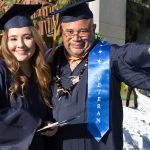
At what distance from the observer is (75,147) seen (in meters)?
3.31

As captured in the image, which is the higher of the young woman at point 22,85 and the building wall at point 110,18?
the young woman at point 22,85

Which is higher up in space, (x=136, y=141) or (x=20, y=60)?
(x=20, y=60)

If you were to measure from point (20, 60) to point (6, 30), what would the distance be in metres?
0.25

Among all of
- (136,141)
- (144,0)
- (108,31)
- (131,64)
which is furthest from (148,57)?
(144,0)

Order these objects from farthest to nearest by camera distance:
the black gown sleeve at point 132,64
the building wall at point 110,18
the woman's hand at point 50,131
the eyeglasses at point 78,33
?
the building wall at point 110,18
the eyeglasses at point 78,33
the woman's hand at point 50,131
the black gown sleeve at point 132,64

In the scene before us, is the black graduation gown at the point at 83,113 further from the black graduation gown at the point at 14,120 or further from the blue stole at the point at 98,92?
the black graduation gown at the point at 14,120

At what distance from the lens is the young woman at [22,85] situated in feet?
10.3

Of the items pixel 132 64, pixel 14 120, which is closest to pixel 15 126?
pixel 14 120

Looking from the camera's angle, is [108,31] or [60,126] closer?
[60,126]

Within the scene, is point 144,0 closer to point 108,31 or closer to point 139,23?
point 139,23

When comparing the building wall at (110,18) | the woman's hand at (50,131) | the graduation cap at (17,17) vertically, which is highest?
the graduation cap at (17,17)

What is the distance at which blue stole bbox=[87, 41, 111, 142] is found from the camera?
329 centimetres

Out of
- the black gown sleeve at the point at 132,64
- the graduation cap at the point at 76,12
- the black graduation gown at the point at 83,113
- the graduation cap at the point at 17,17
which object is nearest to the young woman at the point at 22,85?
the graduation cap at the point at 17,17

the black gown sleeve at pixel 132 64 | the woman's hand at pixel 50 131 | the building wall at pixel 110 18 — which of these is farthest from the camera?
the building wall at pixel 110 18
